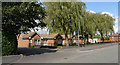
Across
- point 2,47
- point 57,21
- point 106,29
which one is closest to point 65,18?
point 57,21

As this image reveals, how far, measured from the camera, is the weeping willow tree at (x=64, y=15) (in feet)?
83.2

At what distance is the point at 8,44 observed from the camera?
12266 mm

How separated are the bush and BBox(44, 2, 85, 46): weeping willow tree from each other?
43.4ft

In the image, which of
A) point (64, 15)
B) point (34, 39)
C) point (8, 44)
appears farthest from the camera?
point (34, 39)

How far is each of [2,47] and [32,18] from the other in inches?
172

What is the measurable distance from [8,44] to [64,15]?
596 inches

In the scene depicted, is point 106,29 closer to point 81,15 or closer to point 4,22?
point 81,15

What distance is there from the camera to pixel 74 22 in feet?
87.2

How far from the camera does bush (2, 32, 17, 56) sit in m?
11.9

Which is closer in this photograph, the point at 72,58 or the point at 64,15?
the point at 72,58

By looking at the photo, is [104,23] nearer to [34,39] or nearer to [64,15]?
[64,15]

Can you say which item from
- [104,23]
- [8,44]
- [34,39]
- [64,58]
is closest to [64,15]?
[34,39]

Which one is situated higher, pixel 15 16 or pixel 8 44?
pixel 15 16

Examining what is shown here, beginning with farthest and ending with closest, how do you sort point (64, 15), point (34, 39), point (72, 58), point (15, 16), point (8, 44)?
point (34, 39) → point (64, 15) → point (8, 44) → point (72, 58) → point (15, 16)
